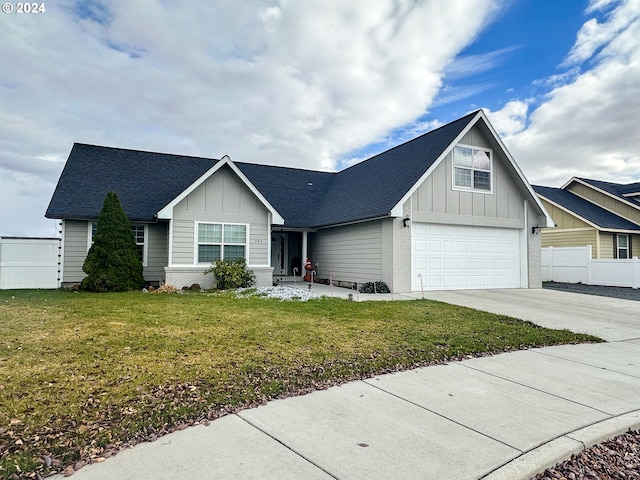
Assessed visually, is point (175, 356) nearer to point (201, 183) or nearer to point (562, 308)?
point (201, 183)

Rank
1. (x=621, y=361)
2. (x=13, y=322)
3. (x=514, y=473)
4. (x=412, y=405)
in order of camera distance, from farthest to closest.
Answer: (x=13, y=322), (x=621, y=361), (x=412, y=405), (x=514, y=473)

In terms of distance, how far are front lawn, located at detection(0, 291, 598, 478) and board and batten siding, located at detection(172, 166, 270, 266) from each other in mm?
4028

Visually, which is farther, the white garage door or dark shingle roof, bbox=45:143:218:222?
dark shingle roof, bbox=45:143:218:222

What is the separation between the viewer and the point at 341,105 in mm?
17578

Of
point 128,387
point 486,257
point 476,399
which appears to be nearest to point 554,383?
point 476,399

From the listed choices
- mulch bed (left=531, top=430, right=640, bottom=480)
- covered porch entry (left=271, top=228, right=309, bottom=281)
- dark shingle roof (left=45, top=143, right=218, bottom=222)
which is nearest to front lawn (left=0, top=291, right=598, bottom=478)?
mulch bed (left=531, top=430, right=640, bottom=480)

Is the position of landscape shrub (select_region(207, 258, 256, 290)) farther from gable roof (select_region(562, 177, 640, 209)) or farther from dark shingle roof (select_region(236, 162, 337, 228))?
gable roof (select_region(562, 177, 640, 209))

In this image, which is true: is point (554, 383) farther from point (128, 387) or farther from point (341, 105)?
point (341, 105)

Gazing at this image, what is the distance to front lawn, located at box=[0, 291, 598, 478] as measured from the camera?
138 inches

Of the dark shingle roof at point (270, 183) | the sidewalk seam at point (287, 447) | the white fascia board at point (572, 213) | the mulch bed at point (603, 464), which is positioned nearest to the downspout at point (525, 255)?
the dark shingle roof at point (270, 183)

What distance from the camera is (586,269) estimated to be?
746 inches

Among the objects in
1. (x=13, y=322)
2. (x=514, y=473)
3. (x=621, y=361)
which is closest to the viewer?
(x=514, y=473)

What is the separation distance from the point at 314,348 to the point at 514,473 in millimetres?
3588

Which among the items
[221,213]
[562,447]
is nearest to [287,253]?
[221,213]
